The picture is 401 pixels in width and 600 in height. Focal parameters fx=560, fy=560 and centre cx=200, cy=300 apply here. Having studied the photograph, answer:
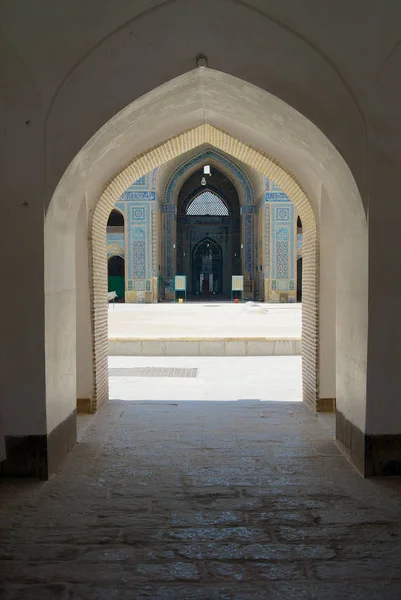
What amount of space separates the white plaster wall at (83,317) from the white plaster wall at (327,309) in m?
2.43

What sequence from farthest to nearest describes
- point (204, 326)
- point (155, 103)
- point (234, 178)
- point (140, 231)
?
point (234, 178) → point (140, 231) → point (204, 326) → point (155, 103)

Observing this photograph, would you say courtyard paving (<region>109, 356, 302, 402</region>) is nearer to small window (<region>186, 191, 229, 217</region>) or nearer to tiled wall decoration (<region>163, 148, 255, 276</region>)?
tiled wall decoration (<region>163, 148, 255, 276</region>)

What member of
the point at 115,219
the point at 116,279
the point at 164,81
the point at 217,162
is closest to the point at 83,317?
the point at 164,81

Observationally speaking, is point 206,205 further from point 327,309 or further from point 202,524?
point 202,524

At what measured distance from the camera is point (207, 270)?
31.9 metres

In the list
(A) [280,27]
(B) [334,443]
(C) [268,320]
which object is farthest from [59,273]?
(C) [268,320]

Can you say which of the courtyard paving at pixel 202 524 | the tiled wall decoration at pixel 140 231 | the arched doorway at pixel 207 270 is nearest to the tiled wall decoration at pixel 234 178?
the tiled wall decoration at pixel 140 231

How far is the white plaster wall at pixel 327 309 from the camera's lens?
5809mm

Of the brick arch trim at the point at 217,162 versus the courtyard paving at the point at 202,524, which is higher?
the brick arch trim at the point at 217,162

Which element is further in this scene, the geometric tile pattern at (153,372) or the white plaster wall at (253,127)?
the geometric tile pattern at (153,372)

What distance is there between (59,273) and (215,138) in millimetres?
2927

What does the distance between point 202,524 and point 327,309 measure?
130 inches

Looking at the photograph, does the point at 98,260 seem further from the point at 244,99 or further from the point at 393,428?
the point at 393,428

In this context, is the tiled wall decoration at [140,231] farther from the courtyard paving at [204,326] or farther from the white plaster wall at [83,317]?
the white plaster wall at [83,317]
